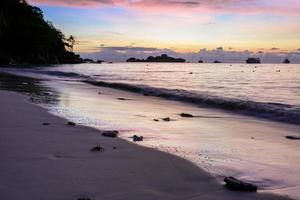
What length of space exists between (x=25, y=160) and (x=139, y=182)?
5.40ft

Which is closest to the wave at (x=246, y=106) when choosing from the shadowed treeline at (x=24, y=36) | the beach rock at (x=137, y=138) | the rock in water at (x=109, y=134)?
the beach rock at (x=137, y=138)

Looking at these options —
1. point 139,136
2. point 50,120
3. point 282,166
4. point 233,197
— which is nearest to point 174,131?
point 139,136

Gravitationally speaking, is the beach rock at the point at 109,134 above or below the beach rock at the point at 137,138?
above

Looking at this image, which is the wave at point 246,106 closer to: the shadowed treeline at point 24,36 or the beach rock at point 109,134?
the beach rock at point 109,134

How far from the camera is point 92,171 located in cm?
562

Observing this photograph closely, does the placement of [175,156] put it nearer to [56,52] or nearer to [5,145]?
[5,145]

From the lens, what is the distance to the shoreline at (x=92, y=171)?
482 centimetres

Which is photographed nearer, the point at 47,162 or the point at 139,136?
the point at 47,162

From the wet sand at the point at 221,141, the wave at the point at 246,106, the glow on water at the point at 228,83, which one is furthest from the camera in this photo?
the glow on water at the point at 228,83

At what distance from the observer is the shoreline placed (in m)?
4.82

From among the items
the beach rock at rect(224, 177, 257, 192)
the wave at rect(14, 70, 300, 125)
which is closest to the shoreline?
the beach rock at rect(224, 177, 257, 192)

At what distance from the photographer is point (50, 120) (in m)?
10.1

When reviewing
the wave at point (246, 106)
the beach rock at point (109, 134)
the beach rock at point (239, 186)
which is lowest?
the wave at point (246, 106)

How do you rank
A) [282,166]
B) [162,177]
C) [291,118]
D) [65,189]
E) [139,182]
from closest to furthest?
[65,189] → [139,182] → [162,177] → [282,166] → [291,118]
